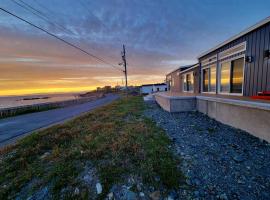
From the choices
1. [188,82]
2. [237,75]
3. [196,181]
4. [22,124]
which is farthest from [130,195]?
[188,82]

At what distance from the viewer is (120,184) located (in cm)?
210

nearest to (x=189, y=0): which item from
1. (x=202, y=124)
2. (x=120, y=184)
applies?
(x=202, y=124)

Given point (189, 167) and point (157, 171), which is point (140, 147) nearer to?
point (157, 171)

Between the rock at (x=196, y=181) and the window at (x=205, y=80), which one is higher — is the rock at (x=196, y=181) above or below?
below

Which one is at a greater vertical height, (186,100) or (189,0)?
(189,0)

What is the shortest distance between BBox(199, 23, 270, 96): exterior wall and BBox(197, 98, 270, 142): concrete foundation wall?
1.33 meters

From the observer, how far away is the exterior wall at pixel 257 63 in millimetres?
4332

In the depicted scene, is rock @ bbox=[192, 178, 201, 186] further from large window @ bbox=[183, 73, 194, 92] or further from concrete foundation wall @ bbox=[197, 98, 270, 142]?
large window @ bbox=[183, 73, 194, 92]

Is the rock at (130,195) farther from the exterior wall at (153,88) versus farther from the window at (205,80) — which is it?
the exterior wall at (153,88)

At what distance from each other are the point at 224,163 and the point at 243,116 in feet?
7.37

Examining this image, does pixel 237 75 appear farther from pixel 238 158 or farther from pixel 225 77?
pixel 238 158

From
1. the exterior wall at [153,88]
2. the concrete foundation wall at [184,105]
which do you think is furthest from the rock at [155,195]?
the exterior wall at [153,88]

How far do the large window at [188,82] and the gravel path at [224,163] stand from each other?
6.62 m

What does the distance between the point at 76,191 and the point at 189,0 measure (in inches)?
454
